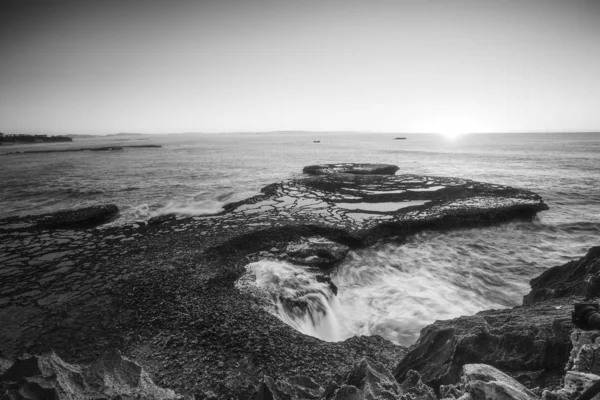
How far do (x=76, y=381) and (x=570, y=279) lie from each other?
11722mm

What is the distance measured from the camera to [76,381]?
3.42m

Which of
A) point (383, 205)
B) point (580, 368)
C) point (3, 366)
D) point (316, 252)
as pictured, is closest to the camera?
point (580, 368)

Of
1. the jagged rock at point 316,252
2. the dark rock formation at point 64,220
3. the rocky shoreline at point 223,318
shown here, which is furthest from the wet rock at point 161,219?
the jagged rock at point 316,252

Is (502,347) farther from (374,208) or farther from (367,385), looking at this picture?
(374,208)

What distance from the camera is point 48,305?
741 centimetres

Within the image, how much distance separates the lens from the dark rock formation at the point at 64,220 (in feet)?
45.8

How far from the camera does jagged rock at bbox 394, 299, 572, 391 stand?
12.4ft

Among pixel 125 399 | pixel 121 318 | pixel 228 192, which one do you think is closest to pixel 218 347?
pixel 125 399

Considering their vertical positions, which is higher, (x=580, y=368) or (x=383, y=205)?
(x=580, y=368)

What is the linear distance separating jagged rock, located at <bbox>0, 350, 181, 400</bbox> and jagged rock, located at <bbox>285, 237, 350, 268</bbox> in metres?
6.83

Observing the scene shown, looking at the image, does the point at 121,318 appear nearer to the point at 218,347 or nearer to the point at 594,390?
the point at 218,347

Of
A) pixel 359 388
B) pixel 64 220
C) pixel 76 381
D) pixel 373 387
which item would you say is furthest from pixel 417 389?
pixel 64 220

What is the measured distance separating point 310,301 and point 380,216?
330 inches

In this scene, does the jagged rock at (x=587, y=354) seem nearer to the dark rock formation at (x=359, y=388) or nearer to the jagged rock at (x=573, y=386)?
the jagged rock at (x=573, y=386)
